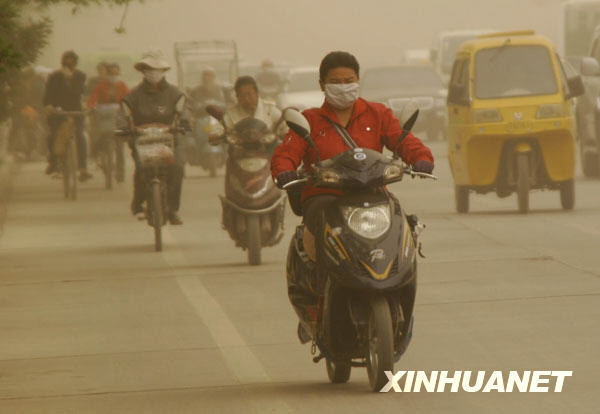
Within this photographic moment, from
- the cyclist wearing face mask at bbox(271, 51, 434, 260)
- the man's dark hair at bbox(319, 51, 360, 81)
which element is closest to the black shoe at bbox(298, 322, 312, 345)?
the cyclist wearing face mask at bbox(271, 51, 434, 260)

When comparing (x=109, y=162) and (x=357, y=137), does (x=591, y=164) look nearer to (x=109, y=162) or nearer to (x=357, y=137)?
(x=109, y=162)

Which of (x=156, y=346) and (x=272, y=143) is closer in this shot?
→ (x=156, y=346)

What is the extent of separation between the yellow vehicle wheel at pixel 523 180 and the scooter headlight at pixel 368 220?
1093cm

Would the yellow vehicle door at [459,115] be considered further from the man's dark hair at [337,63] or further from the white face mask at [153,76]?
the man's dark hair at [337,63]

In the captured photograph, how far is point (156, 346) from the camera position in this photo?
10.5 m

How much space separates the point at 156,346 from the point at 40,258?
6.30m

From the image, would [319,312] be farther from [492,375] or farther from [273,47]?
[273,47]

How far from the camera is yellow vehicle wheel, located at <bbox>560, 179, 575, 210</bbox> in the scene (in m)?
19.4

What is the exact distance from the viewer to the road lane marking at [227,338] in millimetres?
9141

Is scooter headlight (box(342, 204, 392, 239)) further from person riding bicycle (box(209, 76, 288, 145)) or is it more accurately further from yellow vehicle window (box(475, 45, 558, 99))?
yellow vehicle window (box(475, 45, 558, 99))

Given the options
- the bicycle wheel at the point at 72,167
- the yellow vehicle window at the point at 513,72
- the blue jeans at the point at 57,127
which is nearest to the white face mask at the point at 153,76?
the yellow vehicle window at the point at 513,72

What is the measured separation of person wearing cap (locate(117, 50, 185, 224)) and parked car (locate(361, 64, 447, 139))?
67.2 feet

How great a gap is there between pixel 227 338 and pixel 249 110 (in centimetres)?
496

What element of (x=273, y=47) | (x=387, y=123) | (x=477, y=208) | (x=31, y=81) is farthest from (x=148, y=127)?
(x=273, y=47)
